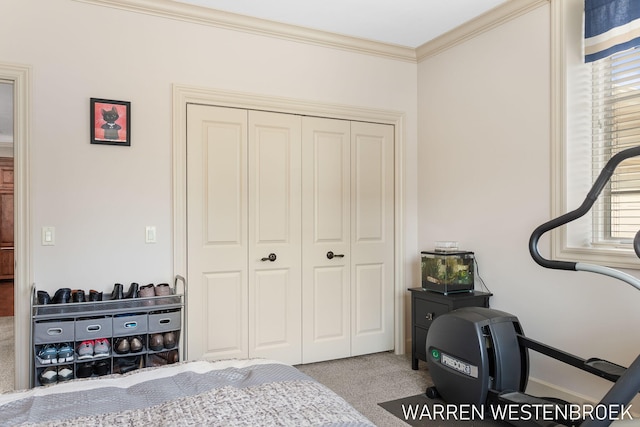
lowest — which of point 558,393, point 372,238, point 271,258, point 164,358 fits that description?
point 558,393

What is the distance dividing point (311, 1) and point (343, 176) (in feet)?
4.50

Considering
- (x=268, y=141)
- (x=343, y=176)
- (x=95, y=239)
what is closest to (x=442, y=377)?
(x=343, y=176)

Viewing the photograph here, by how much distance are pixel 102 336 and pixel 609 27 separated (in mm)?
3395

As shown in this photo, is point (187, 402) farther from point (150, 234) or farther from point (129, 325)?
point (150, 234)

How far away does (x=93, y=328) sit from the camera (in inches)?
102

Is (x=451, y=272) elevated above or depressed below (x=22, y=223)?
below

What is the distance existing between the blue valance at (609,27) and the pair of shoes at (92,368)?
11.2 ft

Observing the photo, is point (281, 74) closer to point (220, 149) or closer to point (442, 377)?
point (220, 149)

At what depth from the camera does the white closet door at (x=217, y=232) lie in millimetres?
3227

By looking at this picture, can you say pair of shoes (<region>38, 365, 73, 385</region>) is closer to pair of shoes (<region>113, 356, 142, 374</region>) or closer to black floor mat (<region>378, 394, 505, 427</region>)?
pair of shoes (<region>113, 356, 142, 374</region>)

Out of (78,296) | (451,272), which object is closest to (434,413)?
(451,272)

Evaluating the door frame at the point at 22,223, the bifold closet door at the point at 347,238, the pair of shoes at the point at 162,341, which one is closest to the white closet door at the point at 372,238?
the bifold closet door at the point at 347,238

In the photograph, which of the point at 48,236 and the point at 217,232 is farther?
the point at 217,232

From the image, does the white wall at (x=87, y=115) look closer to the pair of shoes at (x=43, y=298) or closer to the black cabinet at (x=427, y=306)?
the pair of shoes at (x=43, y=298)
